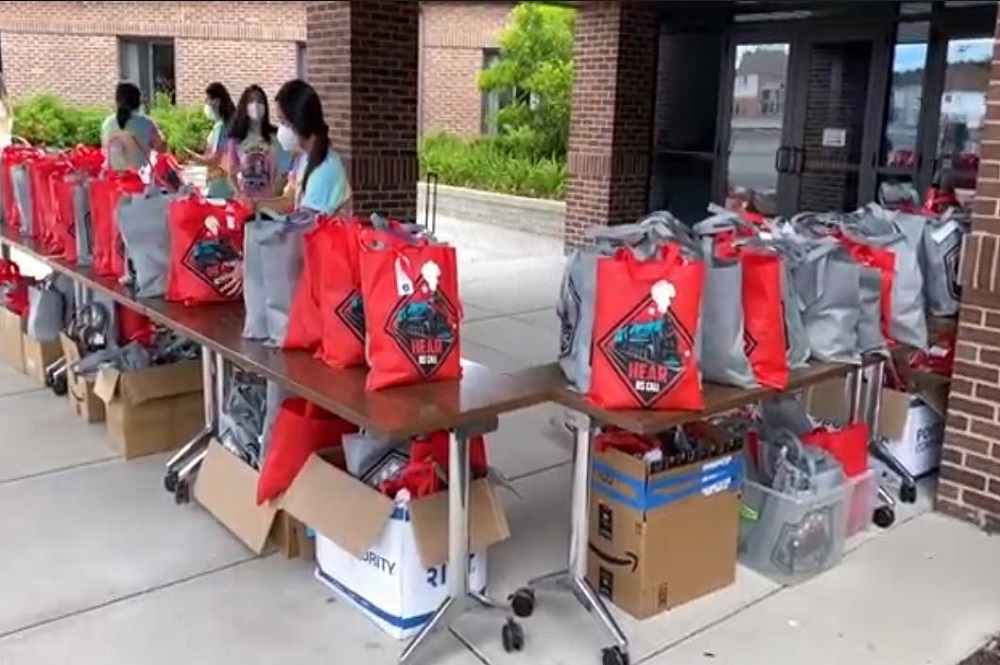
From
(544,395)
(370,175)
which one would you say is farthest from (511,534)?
(370,175)

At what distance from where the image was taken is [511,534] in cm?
347

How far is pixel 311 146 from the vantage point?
4.01m

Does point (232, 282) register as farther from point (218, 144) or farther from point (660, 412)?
point (218, 144)

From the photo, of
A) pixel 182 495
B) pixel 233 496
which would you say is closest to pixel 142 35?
pixel 182 495

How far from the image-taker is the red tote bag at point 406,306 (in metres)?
2.63

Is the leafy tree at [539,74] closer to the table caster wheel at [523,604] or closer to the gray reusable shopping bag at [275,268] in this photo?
the gray reusable shopping bag at [275,268]

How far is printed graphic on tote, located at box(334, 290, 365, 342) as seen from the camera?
2.79 metres

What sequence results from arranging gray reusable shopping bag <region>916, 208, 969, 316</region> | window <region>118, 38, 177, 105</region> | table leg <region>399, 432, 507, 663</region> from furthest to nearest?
1. window <region>118, 38, 177, 105</region>
2. gray reusable shopping bag <region>916, 208, 969, 316</region>
3. table leg <region>399, 432, 507, 663</region>

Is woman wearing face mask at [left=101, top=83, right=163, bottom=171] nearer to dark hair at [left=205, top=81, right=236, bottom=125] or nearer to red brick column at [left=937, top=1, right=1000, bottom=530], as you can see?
dark hair at [left=205, top=81, right=236, bottom=125]

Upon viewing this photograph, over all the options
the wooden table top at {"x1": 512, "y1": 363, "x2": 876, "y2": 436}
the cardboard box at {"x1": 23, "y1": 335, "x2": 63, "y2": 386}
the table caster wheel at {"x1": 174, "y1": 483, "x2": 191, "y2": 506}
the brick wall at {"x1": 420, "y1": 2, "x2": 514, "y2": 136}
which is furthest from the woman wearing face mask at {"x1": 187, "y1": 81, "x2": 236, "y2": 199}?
the brick wall at {"x1": 420, "y1": 2, "x2": 514, "y2": 136}

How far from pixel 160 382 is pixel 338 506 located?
1565mm

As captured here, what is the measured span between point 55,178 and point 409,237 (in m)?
2.61

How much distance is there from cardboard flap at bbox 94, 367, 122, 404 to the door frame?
18.8ft

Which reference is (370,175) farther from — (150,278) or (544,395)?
(544,395)
